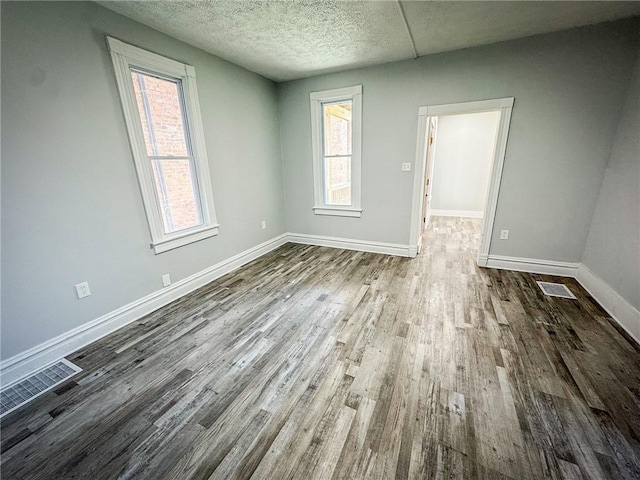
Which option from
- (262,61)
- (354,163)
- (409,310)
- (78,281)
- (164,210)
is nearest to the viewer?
(78,281)

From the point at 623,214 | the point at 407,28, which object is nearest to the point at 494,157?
the point at 623,214

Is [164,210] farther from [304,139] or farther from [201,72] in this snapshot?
[304,139]

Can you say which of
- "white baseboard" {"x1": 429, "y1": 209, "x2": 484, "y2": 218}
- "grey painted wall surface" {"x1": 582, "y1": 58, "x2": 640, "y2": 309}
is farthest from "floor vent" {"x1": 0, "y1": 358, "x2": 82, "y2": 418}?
"white baseboard" {"x1": 429, "y1": 209, "x2": 484, "y2": 218}

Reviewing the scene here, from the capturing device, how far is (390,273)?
3.28 metres

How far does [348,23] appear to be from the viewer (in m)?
2.31

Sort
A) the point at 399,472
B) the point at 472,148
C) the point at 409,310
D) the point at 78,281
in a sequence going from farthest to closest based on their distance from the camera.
A: the point at 472,148
the point at 409,310
the point at 78,281
the point at 399,472

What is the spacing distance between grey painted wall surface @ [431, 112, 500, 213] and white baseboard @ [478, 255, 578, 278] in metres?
2.71

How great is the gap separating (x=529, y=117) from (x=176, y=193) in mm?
4050

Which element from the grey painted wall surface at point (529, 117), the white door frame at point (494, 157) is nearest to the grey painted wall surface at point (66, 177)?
the grey painted wall surface at point (529, 117)

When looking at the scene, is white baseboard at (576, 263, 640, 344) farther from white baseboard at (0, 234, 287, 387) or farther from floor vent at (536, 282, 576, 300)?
white baseboard at (0, 234, 287, 387)

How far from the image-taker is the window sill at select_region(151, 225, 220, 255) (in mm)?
2586

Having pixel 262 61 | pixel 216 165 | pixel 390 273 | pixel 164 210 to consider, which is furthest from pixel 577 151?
pixel 164 210

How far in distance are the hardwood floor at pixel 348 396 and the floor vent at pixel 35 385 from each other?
82mm

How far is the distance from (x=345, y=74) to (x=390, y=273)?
2.84 meters
